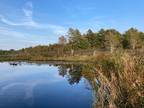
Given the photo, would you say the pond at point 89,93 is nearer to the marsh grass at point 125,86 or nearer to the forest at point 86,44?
the marsh grass at point 125,86

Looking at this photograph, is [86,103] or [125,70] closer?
[125,70]

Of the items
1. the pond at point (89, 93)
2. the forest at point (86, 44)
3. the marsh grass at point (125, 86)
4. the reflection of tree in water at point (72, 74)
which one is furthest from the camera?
the forest at point (86, 44)

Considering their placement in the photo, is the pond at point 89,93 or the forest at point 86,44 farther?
the forest at point 86,44

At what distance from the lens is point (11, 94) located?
15.9m

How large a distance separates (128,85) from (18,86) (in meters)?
11.9

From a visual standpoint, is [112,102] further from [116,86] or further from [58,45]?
[58,45]

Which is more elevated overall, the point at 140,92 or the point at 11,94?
the point at 140,92

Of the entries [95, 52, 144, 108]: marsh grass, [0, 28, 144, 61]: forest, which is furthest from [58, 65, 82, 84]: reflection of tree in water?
[0, 28, 144, 61]: forest

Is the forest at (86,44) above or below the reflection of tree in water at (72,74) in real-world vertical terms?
above

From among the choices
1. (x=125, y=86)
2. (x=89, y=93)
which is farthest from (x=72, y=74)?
(x=125, y=86)

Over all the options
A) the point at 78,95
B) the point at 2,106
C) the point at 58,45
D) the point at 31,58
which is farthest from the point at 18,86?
the point at 58,45

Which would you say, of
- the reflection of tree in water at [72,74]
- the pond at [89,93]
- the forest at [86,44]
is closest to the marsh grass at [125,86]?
the pond at [89,93]

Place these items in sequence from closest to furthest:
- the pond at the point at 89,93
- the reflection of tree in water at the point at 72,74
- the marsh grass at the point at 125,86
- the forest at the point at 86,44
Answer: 1. the marsh grass at the point at 125,86
2. the pond at the point at 89,93
3. the reflection of tree in water at the point at 72,74
4. the forest at the point at 86,44

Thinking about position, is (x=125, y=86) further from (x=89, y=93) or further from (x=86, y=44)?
(x=86, y=44)
